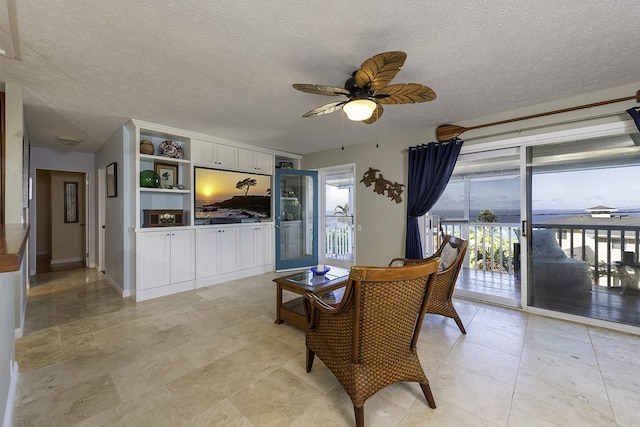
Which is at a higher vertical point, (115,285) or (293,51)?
(293,51)

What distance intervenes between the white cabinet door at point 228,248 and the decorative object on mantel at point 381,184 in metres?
2.43

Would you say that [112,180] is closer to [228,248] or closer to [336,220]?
[228,248]

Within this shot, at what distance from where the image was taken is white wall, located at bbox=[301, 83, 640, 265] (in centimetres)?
264

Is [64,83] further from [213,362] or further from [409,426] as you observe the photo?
[409,426]

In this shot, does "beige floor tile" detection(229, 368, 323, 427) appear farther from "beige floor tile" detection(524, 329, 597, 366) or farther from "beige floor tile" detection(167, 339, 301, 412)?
"beige floor tile" detection(524, 329, 597, 366)

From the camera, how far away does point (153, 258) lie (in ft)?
11.6

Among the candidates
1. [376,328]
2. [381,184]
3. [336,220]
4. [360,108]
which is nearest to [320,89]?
[360,108]

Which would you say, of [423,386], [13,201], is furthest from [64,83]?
[423,386]

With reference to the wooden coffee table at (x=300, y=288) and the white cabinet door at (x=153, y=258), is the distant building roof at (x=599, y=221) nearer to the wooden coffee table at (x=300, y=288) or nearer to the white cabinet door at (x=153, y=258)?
the wooden coffee table at (x=300, y=288)

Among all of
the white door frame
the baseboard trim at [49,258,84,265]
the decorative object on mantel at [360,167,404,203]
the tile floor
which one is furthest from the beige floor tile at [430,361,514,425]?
the baseboard trim at [49,258,84,265]

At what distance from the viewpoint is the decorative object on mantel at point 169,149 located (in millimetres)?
3879

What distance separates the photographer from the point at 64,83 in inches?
94.3

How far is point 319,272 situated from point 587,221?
301 cm

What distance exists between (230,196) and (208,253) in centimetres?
101
